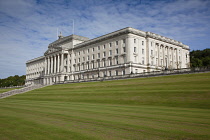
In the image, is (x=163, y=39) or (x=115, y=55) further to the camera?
(x=163, y=39)

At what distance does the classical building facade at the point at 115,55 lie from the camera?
71750 mm

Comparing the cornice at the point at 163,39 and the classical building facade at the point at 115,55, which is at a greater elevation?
the cornice at the point at 163,39

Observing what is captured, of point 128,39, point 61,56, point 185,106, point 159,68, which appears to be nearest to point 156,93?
point 185,106

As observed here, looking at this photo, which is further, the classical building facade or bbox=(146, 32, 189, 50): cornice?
bbox=(146, 32, 189, 50): cornice

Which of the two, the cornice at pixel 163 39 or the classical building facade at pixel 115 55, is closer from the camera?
the classical building facade at pixel 115 55

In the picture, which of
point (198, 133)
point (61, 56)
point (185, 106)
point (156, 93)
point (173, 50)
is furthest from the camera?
point (61, 56)

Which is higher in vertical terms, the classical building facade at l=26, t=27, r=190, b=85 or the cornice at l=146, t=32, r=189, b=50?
the cornice at l=146, t=32, r=189, b=50

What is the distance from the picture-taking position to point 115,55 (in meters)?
75.6

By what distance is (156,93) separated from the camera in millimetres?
29266

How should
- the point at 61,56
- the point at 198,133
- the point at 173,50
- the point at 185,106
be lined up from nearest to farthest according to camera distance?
the point at 198,133, the point at 185,106, the point at 173,50, the point at 61,56

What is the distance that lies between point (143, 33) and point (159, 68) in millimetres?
15309

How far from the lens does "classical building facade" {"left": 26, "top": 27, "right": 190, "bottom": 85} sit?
2825 inches

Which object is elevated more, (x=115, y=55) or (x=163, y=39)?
(x=163, y=39)

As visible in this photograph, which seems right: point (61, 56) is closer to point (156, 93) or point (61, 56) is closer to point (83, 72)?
point (83, 72)
